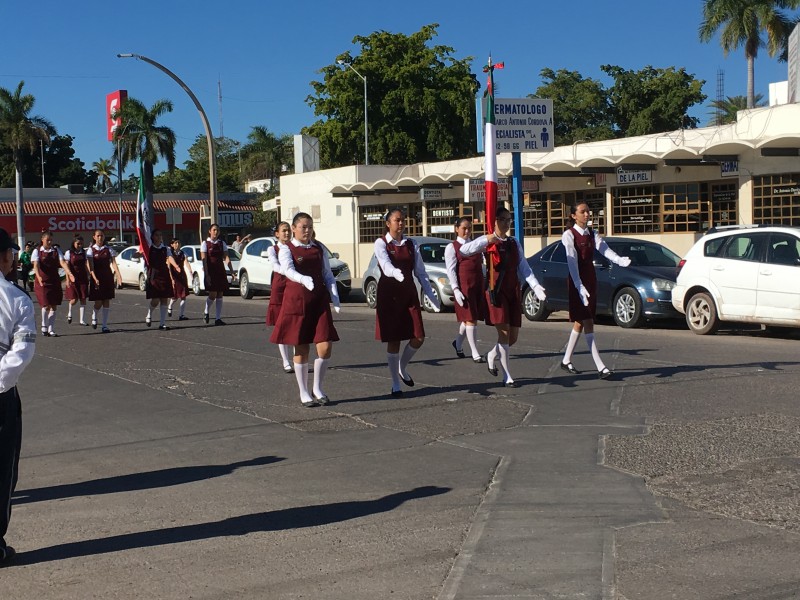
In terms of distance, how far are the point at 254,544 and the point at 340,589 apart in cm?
89

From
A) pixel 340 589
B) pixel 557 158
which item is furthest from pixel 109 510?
pixel 557 158

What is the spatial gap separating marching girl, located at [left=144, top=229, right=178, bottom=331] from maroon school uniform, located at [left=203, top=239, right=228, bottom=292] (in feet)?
2.22

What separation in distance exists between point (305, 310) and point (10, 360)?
511cm

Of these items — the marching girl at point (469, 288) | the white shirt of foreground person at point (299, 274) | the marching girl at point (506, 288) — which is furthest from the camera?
the marching girl at point (469, 288)

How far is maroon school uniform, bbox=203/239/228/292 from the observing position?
19.3 m

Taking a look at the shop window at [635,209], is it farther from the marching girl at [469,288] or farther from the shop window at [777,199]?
the marching girl at [469,288]

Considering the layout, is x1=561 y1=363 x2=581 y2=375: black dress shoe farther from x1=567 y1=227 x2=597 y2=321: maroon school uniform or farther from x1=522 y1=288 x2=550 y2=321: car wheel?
x1=522 y1=288 x2=550 y2=321: car wheel

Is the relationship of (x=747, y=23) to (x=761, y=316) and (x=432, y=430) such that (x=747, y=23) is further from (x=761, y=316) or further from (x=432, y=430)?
(x=432, y=430)

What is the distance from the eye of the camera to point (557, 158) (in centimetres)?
3145

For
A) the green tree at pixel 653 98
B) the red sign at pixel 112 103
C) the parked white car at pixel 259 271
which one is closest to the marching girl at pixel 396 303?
the parked white car at pixel 259 271

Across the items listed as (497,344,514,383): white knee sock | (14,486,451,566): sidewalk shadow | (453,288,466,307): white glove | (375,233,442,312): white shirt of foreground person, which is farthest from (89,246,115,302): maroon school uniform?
(14,486,451,566): sidewalk shadow

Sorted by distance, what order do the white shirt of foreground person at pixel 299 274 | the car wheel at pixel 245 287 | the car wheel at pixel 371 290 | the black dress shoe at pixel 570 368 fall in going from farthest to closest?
the car wheel at pixel 245 287
the car wheel at pixel 371 290
the black dress shoe at pixel 570 368
the white shirt of foreground person at pixel 299 274

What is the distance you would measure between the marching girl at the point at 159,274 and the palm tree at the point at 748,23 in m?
33.2

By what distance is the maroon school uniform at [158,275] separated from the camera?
62.6ft
